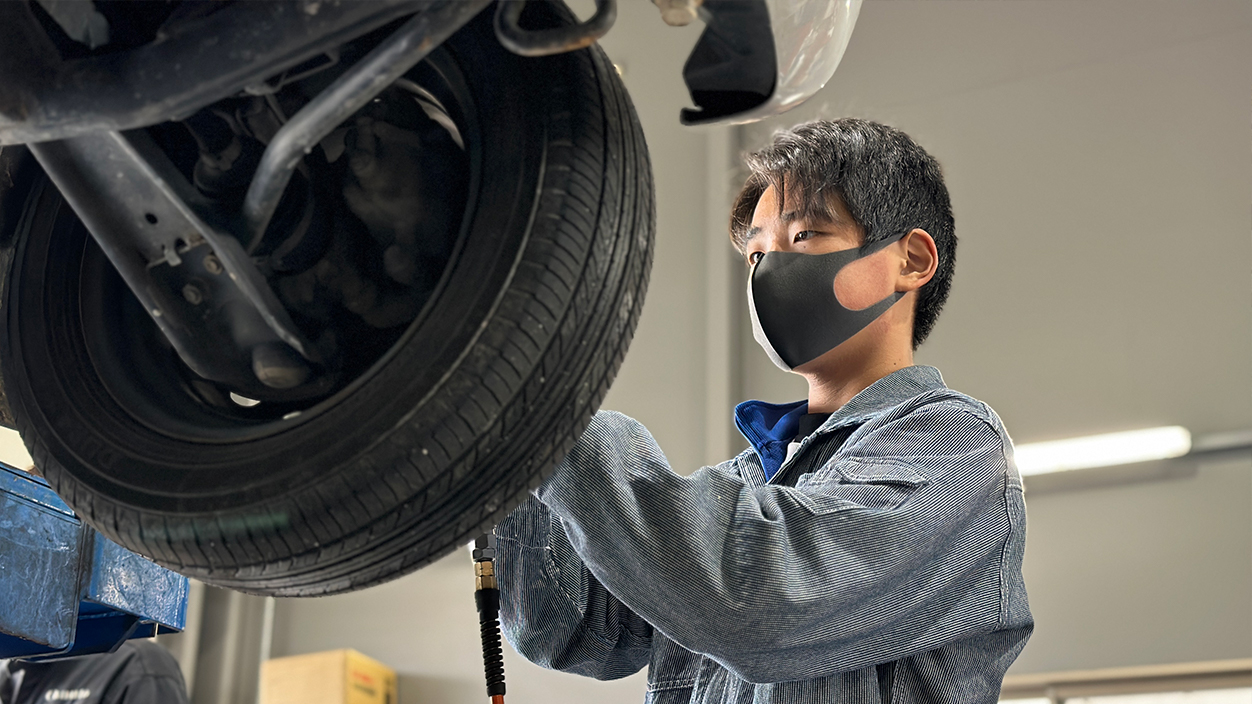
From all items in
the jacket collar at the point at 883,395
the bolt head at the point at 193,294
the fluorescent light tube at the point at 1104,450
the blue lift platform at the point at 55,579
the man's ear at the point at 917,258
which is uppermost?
the fluorescent light tube at the point at 1104,450

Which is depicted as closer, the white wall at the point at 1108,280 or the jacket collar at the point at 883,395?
the jacket collar at the point at 883,395

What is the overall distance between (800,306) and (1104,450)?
113 inches

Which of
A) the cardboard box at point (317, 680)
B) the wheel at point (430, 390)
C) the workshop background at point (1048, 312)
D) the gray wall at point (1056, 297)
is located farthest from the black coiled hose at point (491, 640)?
the cardboard box at point (317, 680)

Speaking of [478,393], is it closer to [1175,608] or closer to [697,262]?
[1175,608]

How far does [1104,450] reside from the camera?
4023 millimetres

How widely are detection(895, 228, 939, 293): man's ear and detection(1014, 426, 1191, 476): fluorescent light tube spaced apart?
96.3 inches

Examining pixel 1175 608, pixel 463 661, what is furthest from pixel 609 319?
pixel 463 661

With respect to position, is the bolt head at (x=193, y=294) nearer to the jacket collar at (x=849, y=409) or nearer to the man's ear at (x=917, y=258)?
the jacket collar at (x=849, y=409)

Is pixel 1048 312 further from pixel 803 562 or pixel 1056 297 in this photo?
pixel 803 562

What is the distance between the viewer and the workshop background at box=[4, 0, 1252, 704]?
12.8 feet

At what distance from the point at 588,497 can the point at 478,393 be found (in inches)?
8.1

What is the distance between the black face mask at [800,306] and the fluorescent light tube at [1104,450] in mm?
2592

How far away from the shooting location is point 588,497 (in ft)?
3.44

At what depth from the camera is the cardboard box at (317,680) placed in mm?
4352
